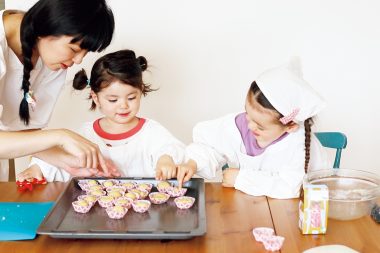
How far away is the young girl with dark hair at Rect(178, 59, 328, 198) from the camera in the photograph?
4.93 feet

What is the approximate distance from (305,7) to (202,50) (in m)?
0.56

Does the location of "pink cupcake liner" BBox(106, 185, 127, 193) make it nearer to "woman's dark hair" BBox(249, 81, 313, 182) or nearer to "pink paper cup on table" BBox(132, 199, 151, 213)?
"pink paper cup on table" BBox(132, 199, 151, 213)

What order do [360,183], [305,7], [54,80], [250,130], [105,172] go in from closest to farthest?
[360,183]
[105,172]
[250,130]
[54,80]
[305,7]

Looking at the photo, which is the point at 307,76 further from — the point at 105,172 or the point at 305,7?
the point at 105,172

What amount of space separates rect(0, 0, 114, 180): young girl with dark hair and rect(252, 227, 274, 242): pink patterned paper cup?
0.49 metres

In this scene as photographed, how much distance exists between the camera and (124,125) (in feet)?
6.33

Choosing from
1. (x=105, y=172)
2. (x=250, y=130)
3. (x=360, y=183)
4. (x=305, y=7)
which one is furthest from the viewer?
(x=305, y=7)

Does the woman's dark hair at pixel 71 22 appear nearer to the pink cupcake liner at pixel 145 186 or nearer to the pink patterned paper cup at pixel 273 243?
the pink cupcake liner at pixel 145 186

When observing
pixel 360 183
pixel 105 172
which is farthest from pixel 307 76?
pixel 105 172

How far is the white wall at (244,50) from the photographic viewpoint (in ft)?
8.36

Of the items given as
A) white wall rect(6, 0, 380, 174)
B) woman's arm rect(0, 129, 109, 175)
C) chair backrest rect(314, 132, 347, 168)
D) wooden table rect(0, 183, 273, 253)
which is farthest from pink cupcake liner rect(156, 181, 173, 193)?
white wall rect(6, 0, 380, 174)

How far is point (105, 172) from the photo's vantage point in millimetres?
1564

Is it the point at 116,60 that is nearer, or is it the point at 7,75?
the point at 7,75

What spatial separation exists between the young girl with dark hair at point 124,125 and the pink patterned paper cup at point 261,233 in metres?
0.56
